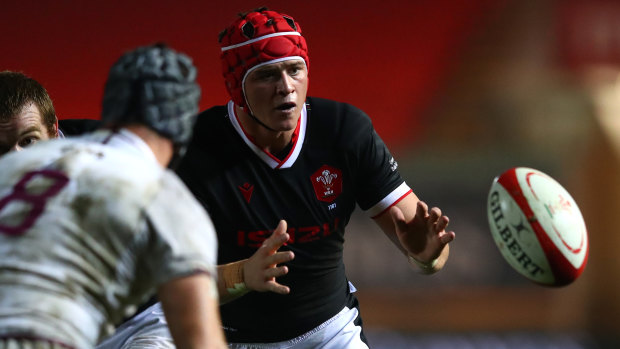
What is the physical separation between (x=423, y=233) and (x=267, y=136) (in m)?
0.66

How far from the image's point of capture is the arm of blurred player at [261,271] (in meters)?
2.35

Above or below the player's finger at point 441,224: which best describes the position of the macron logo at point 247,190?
above

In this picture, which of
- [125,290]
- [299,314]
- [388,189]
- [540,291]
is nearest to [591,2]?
[540,291]

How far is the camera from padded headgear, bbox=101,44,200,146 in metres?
1.73

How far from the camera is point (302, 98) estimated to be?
2889mm

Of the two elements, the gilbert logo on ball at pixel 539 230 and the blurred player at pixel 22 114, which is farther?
the gilbert logo on ball at pixel 539 230

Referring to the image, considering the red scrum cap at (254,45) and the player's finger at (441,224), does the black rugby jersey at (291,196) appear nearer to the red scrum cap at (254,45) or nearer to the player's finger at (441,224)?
the red scrum cap at (254,45)

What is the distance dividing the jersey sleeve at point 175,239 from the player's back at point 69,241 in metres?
0.02

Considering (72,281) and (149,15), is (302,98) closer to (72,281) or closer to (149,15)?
(72,281)

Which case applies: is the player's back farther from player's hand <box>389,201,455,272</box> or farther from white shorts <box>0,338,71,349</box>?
player's hand <box>389,201,455,272</box>

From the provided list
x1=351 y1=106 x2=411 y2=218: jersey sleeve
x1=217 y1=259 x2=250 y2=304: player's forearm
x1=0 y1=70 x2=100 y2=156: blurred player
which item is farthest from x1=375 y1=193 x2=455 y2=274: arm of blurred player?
x1=0 y1=70 x2=100 y2=156: blurred player

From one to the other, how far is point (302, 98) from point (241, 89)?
9.3 inches

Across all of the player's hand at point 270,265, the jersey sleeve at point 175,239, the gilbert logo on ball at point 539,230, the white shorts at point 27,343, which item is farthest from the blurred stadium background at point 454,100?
the white shorts at point 27,343

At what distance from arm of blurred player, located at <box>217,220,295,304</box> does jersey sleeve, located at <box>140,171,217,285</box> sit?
692 millimetres
